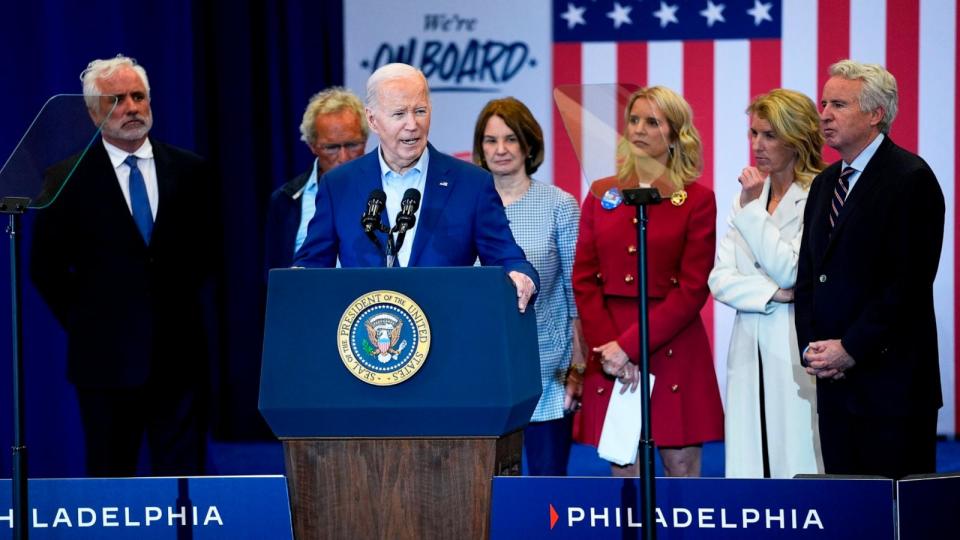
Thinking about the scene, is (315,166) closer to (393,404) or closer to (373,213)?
(373,213)

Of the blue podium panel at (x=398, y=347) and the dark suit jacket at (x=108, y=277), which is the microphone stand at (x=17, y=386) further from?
the dark suit jacket at (x=108, y=277)

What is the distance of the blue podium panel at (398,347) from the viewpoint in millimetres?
2514

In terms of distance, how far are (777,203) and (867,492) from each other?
158cm

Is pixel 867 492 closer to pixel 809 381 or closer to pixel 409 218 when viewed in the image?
pixel 409 218

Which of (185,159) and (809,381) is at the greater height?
(185,159)

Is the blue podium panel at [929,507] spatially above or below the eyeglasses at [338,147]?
below

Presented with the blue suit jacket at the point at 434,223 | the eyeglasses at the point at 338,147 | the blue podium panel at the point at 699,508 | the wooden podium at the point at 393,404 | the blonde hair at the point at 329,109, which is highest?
the blonde hair at the point at 329,109

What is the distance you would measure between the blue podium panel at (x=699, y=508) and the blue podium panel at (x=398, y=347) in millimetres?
160

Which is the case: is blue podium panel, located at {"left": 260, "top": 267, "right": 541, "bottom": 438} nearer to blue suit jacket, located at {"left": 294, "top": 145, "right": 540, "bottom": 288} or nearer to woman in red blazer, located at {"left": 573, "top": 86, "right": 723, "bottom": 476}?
blue suit jacket, located at {"left": 294, "top": 145, "right": 540, "bottom": 288}

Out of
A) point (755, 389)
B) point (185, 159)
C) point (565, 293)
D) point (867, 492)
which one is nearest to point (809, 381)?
point (755, 389)

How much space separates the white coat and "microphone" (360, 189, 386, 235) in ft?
5.11

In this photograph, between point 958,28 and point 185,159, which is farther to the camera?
point 958,28

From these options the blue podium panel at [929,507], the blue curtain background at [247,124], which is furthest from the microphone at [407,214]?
the blue curtain background at [247,124]

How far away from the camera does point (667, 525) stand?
8.36ft
